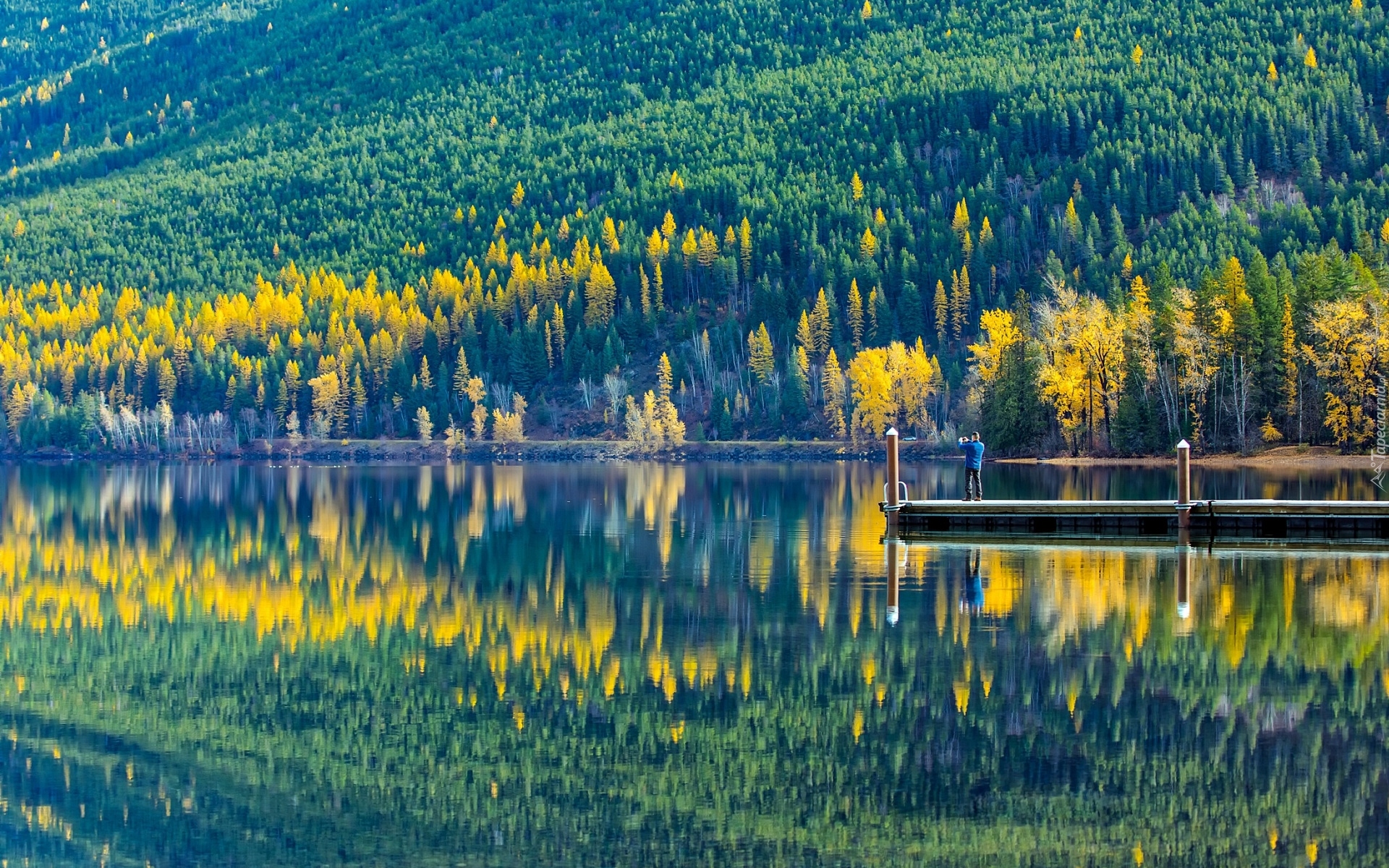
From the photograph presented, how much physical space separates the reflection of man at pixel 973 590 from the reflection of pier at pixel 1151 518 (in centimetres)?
561

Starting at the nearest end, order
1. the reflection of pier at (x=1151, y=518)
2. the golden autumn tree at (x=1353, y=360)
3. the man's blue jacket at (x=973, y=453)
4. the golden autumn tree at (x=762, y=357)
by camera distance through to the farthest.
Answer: the reflection of pier at (x=1151, y=518) < the man's blue jacket at (x=973, y=453) < the golden autumn tree at (x=1353, y=360) < the golden autumn tree at (x=762, y=357)

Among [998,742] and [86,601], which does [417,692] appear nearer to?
[998,742]

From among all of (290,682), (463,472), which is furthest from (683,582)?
(463,472)

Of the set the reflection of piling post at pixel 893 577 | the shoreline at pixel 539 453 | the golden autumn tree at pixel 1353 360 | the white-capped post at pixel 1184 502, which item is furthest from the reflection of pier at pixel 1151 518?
the shoreline at pixel 539 453

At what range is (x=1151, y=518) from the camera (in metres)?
45.8

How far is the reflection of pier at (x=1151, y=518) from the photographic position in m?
43.1

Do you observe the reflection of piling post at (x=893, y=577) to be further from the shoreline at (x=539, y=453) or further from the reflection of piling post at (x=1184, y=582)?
the shoreline at (x=539, y=453)

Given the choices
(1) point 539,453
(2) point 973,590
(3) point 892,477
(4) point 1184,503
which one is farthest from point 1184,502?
(1) point 539,453

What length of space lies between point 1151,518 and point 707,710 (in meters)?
25.0

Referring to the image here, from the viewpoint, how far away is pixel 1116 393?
99.1m

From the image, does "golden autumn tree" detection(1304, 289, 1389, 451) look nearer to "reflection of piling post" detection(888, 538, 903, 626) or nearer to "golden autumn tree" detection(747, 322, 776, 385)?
"reflection of piling post" detection(888, 538, 903, 626)

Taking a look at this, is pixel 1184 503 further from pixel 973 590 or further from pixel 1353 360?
pixel 1353 360

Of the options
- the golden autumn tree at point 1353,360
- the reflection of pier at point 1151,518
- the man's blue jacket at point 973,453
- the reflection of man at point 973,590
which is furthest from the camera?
the golden autumn tree at point 1353,360

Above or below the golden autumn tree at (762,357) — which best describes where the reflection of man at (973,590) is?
below
